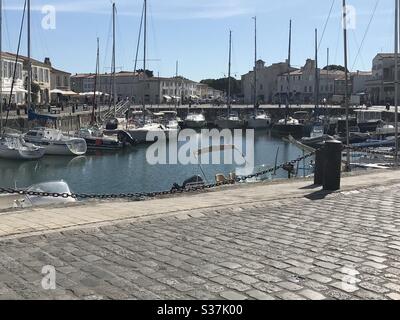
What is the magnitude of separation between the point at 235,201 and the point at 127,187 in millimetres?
20714

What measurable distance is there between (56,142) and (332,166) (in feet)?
113

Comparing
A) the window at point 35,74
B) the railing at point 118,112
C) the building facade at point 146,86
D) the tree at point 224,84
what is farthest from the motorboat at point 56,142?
the tree at point 224,84

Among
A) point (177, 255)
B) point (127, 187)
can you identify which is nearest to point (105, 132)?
point (127, 187)

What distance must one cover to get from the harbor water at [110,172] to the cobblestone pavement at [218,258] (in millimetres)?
18480

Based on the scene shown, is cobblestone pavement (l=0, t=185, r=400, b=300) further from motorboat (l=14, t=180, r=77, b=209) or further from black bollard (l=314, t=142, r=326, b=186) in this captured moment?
motorboat (l=14, t=180, r=77, b=209)

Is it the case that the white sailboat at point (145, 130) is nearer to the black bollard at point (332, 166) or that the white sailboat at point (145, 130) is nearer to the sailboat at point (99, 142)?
the sailboat at point (99, 142)

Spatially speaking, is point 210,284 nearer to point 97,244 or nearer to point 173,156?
point 97,244

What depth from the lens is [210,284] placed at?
208 inches

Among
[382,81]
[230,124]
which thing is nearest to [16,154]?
[230,124]

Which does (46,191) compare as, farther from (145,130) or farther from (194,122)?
(194,122)

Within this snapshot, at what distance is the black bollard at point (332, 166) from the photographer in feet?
37.9

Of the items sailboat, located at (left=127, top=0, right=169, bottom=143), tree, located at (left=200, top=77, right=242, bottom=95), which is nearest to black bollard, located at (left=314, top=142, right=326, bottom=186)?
sailboat, located at (left=127, top=0, right=169, bottom=143)

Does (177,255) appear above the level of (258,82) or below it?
below

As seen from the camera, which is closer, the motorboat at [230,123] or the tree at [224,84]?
the motorboat at [230,123]
